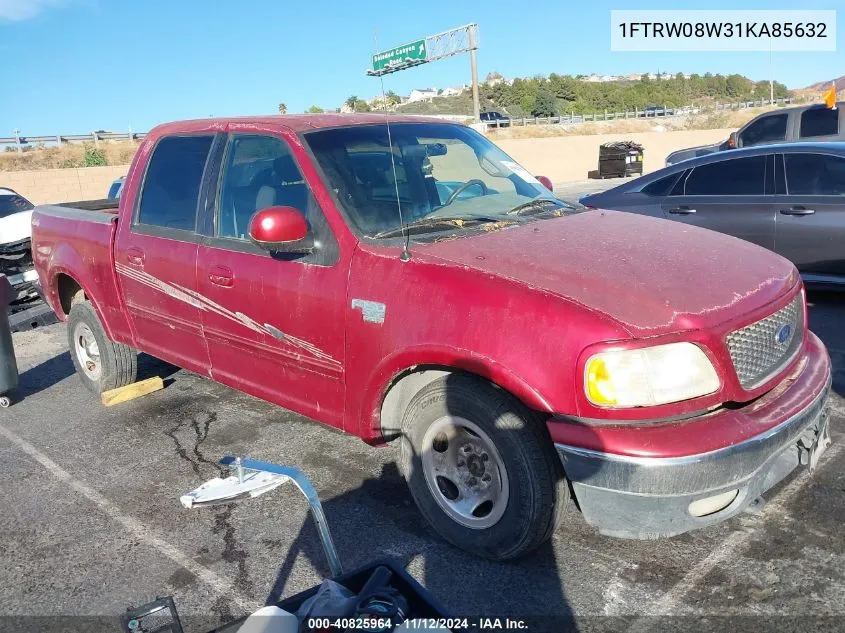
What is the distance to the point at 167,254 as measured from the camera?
14.1 ft

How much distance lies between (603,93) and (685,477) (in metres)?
97.8

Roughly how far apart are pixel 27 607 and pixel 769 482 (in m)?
3.07

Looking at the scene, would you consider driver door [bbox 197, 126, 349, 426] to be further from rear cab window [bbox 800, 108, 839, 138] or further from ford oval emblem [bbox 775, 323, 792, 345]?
rear cab window [bbox 800, 108, 839, 138]

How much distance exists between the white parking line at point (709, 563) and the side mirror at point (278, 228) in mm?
2135

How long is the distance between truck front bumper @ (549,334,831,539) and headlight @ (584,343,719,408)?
114 millimetres

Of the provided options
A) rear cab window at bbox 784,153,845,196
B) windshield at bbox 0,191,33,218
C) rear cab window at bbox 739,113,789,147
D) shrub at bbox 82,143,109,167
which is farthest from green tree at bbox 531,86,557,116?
rear cab window at bbox 784,153,845,196

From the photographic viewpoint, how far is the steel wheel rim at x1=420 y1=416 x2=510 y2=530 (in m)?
2.91

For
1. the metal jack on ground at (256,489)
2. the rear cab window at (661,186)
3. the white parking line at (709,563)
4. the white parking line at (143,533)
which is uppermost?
the rear cab window at (661,186)

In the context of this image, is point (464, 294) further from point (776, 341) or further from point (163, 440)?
point (163, 440)

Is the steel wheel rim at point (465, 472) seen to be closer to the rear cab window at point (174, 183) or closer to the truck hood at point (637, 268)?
the truck hood at point (637, 268)

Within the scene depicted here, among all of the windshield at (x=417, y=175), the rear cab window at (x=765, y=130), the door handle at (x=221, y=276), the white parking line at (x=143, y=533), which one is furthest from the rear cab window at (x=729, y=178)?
the rear cab window at (x=765, y=130)

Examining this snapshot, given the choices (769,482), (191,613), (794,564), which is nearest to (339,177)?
(191,613)

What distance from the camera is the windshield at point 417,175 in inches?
140

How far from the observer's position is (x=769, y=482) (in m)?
2.82
